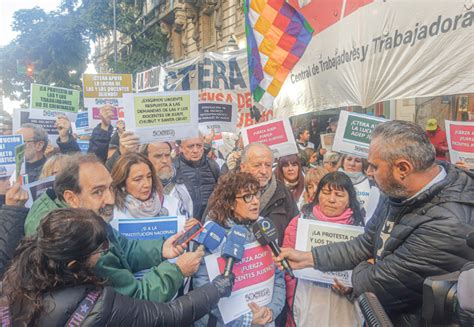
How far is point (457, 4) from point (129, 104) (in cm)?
280

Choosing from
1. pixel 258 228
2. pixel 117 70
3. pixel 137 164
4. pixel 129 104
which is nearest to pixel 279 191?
pixel 258 228

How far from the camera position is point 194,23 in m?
23.1

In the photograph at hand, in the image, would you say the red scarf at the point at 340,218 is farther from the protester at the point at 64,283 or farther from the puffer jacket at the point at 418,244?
the protester at the point at 64,283

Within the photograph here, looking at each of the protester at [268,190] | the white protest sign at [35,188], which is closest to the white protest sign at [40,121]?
the white protest sign at [35,188]

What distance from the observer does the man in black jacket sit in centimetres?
168

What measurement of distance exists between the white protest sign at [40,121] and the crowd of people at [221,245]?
2.39m

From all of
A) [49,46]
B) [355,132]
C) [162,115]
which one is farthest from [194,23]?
[355,132]

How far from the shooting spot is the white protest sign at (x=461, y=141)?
11.7ft

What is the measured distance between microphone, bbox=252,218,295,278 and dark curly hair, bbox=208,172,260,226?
188 mm

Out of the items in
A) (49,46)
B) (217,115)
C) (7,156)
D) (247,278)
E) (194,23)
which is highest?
(194,23)

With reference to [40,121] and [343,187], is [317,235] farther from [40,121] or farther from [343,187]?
[40,121]

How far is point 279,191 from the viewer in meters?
3.26

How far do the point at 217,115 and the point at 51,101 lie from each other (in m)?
2.51

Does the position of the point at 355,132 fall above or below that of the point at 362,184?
above
